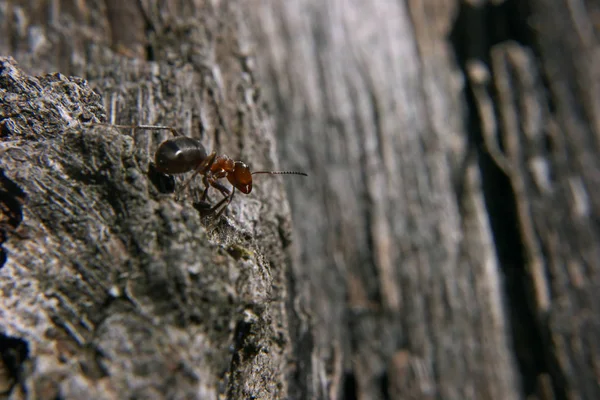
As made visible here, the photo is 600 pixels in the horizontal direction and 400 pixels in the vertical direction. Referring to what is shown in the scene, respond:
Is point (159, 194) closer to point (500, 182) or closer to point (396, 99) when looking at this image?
point (396, 99)

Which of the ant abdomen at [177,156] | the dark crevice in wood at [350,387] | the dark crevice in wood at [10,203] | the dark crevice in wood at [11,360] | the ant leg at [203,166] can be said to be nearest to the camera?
the dark crevice in wood at [11,360]

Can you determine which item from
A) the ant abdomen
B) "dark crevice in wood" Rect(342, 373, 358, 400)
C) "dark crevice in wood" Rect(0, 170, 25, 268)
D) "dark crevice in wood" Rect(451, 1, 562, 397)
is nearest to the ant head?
the ant abdomen

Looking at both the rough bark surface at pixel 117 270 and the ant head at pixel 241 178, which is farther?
the ant head at pixel 241 178

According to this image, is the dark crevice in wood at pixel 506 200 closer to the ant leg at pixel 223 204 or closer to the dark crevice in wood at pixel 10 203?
the ant leg at pixel 223 204

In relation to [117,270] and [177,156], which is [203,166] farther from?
[117,270]

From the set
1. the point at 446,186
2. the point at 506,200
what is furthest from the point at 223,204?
the point at 506,200

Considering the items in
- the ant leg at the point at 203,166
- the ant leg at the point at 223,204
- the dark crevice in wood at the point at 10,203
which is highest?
the ant leg at the point at 203,166

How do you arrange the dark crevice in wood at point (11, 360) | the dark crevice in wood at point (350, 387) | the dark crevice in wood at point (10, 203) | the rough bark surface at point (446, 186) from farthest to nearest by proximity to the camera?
the rough bark surface at point (446, 186), the dark crevice in wood at point (350, 387), the dark crevice in wood at point (10, 203), the dark crevice in wood at point (11, 360)

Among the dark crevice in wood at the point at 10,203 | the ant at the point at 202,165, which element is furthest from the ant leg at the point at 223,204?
the dark crevice in wood at the point at 10,203
